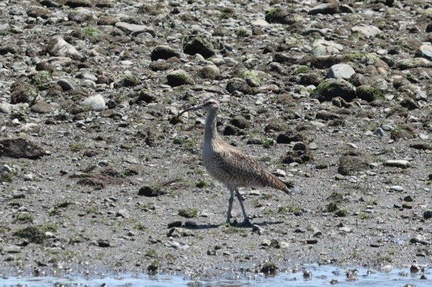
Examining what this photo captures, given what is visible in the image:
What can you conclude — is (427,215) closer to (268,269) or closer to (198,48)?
(268,269)

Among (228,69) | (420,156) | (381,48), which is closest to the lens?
(420,156)

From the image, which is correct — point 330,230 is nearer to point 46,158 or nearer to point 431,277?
point 431,277

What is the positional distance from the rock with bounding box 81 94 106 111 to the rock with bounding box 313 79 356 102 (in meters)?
4.15

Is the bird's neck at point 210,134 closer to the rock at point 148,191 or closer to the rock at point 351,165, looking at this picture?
the rock at point 148,191

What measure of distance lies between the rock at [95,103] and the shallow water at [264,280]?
721 centimetres

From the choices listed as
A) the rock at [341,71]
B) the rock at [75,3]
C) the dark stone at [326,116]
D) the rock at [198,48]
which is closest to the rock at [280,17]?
the rock at [198,48]

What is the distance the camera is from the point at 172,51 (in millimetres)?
25109

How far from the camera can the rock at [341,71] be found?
24297 millimetres

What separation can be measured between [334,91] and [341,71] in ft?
4.04

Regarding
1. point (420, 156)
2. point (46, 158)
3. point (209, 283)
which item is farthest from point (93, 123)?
point (209, 283)

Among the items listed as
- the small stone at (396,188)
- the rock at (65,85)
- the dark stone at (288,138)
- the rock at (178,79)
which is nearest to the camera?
the small stone at (396,188)

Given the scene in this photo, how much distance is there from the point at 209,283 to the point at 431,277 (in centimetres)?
285

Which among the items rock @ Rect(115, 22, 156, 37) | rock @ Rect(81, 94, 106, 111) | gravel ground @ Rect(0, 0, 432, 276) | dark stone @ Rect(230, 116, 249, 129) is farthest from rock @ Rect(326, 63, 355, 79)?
rock @ Rect(81, 94, 106, 111)

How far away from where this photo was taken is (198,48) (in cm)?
2545
